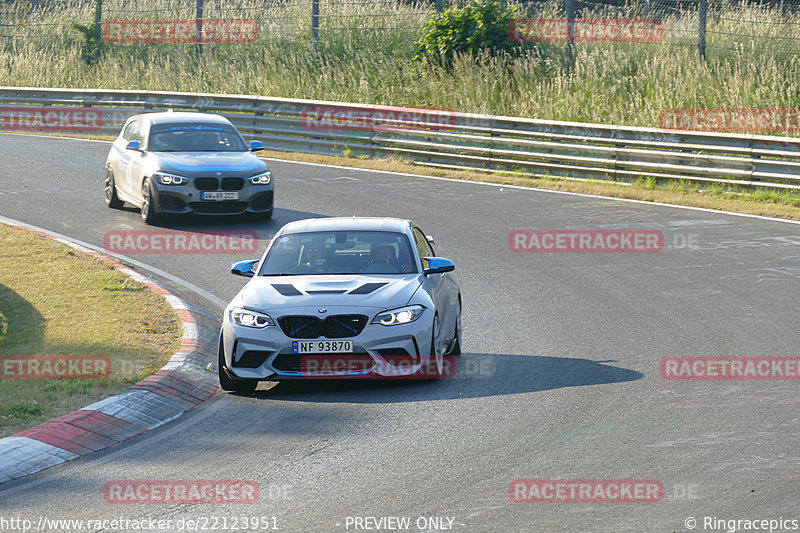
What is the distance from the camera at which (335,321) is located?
359 inches

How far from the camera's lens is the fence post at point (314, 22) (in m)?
31.2

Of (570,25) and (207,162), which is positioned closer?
(207,162)

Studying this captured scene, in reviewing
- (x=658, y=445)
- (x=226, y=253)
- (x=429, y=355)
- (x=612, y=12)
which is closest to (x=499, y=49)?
(x=612, y=12)

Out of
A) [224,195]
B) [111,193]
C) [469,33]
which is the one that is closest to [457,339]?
[224,195]

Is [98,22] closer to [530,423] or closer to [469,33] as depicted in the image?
[469,33]

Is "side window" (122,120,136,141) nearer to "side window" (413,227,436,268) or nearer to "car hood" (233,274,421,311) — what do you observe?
"side window" (413,227,436,268)

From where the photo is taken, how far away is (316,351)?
9.02m

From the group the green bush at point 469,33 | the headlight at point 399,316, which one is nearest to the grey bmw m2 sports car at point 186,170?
the headlight at point 399,316

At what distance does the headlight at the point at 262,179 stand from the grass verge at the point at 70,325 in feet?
12.0

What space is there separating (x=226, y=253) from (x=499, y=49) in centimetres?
1484

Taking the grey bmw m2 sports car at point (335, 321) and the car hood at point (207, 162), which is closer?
the grey bmw m2 sports car at point (335, 321)

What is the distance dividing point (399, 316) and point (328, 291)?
0.65m

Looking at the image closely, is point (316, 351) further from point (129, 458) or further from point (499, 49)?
point (499, 49)

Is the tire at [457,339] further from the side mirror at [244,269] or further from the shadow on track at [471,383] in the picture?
the side mirror at [244,269]
